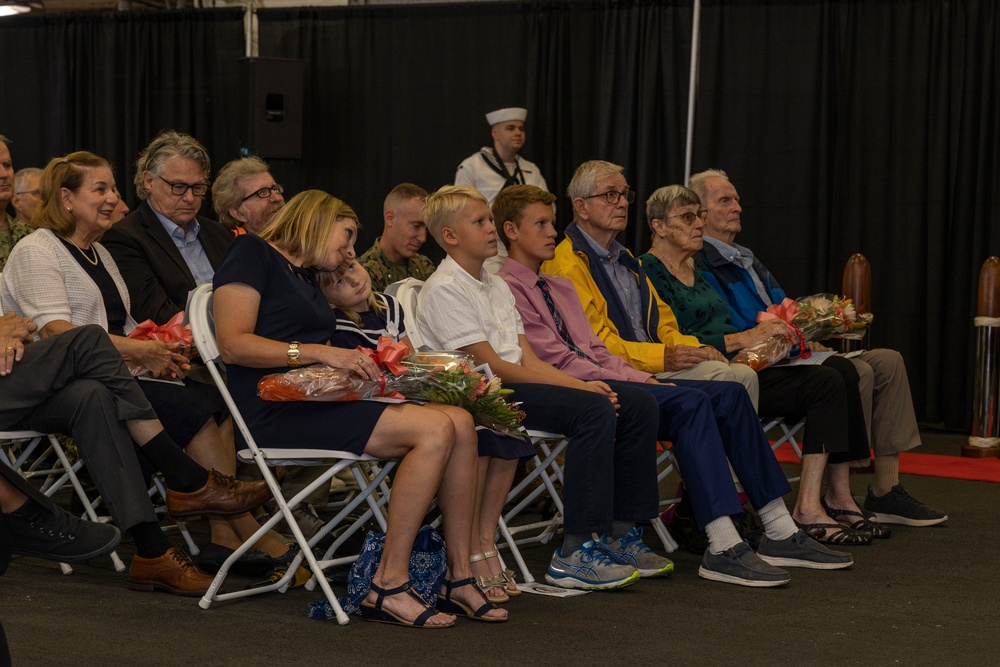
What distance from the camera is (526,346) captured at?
3.71 meters

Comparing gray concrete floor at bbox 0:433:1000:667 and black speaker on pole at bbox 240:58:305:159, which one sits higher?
black speaker on pole at bbox 240:58:305:159

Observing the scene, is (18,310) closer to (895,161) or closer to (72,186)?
(72,186)

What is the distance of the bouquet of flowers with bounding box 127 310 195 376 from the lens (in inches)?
138

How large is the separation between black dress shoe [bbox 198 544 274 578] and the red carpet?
3.20 metres

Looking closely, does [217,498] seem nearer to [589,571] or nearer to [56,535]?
[56,535]

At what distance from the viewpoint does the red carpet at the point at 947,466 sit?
5.52m

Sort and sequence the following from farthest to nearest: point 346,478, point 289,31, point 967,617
Answer: point 289,31 < point 346,478 < point 967,617

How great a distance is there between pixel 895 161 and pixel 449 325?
4.26 m

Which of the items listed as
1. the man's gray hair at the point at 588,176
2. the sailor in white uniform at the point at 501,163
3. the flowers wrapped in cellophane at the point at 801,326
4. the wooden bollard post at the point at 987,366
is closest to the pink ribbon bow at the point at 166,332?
the man's gray hair at the point at 588,176

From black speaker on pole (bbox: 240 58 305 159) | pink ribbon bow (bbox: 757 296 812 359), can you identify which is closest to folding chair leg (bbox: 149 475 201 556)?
pink ribbon bow (bbox: 757 296 812 359)

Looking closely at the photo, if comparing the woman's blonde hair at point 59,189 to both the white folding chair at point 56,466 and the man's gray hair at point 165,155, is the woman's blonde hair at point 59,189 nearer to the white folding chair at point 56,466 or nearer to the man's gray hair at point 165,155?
the man's gray hair at point 165,155

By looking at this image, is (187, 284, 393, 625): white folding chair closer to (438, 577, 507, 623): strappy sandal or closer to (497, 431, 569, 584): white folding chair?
(438, 577, 507, 623): strappy sandal

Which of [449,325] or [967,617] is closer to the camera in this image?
[967,617]


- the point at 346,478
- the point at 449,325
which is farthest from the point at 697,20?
the point at 449,325
